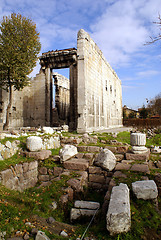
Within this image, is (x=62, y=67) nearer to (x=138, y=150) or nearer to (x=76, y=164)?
(x=138, y=150)

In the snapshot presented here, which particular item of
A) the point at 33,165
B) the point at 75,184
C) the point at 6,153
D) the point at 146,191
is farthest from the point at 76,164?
the point at 146,191

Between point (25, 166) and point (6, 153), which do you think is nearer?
point (25, 166)

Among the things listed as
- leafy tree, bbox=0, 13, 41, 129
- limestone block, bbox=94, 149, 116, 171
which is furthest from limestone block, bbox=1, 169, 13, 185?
leafy tree, bbox=0, 13, 41, 129

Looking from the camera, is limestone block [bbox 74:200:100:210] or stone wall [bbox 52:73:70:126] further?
stone wall [bbox 52:73:70:126]

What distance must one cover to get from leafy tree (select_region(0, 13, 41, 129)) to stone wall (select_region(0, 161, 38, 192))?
934 centimetres

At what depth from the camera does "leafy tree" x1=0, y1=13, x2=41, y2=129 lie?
41.4ft

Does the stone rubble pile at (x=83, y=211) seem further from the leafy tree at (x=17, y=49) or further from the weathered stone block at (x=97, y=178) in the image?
the leafy tree at (x=17, y=49)

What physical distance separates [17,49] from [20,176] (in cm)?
1137

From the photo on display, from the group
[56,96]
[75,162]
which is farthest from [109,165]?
[56,96]

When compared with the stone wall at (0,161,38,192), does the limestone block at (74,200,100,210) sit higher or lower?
lower

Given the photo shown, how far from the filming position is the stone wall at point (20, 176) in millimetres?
4359

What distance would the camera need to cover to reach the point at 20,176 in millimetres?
4883

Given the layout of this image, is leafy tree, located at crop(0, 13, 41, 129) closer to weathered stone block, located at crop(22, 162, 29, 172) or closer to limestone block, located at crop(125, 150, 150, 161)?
weathered stone block, located at crop(22, 162, 29, 172)

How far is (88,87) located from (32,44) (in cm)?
620
